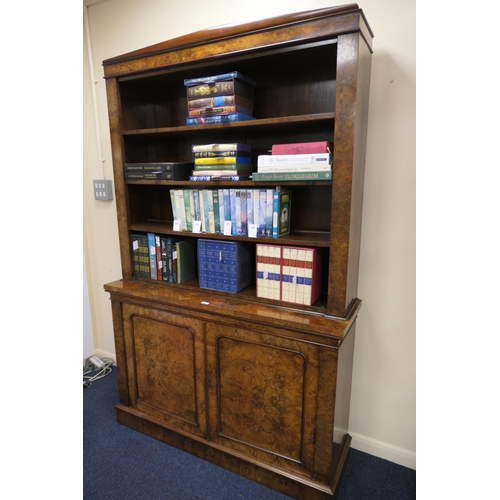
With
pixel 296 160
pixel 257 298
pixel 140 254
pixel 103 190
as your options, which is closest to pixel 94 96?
pixel 103 190

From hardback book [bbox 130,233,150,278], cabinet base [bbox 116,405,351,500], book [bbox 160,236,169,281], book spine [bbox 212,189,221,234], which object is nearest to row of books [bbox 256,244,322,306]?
book spine [bbox 212,189,221,234]

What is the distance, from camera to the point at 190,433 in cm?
185

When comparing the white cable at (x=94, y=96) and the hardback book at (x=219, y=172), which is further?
the white cable at (x=94, y=96)

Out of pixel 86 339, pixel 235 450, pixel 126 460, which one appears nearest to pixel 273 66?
pixel 235 450

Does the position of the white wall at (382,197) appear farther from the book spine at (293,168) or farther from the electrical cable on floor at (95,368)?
the electrical cable on floor at (95,368)

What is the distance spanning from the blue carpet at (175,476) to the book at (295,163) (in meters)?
1.55

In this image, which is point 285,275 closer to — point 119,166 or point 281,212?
point 281,212

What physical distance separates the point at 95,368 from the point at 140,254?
1.31 metres

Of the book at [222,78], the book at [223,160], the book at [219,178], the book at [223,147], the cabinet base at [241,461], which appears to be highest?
the book at [222,78]

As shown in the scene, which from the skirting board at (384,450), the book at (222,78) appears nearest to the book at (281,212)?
the book at (222,78)

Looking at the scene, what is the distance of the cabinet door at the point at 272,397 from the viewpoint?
1.46m
